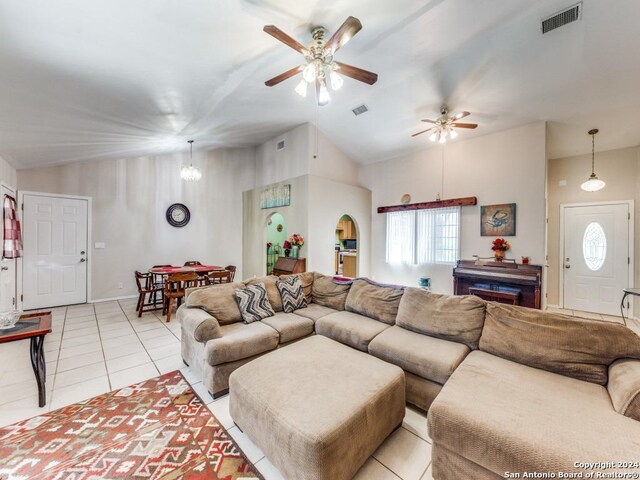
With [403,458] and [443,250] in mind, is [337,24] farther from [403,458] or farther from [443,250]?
[443,250]

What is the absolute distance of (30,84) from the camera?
7.49 feet

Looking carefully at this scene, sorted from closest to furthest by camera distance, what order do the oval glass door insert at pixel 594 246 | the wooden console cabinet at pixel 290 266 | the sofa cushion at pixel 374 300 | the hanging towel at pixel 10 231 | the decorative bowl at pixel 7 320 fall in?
the decorative bowl at pixel 7 320 < the sofa cushion at pixel 374 300 < the hanging towel at pixel 10 231 < the oval glass door insert at pixel 594 246 < the wooden console cabinet at pixel 290 266

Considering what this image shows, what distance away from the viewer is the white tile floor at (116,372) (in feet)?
5.45

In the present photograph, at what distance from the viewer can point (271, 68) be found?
329cm

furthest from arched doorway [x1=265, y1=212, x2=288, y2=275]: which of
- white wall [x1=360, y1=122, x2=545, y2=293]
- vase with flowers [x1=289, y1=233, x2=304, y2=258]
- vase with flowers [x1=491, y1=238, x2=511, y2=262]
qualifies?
vase with flowers [x1=491, y1=238, x2=511, y2=262]

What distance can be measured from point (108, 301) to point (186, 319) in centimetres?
430

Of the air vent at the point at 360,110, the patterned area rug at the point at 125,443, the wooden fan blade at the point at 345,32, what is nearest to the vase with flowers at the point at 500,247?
the air vent at the point at 360,110

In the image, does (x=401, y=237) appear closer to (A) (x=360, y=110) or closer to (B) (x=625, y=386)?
(A) (x=360, y=110)

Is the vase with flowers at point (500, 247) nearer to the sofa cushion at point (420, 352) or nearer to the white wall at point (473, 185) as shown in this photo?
the white wall at point (473, 185)

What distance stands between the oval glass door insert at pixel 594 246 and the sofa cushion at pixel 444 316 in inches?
185

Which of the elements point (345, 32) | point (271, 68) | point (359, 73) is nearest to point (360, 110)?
point (271, 68)

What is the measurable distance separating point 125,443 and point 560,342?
3.17 meters

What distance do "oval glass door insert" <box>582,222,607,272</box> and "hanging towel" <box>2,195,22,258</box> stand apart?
398 inches

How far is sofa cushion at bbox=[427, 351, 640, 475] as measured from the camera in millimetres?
1141
